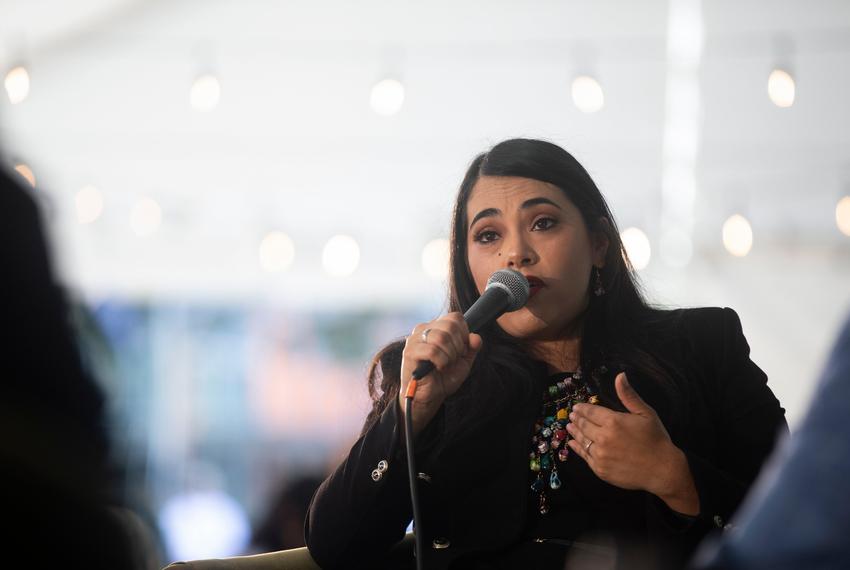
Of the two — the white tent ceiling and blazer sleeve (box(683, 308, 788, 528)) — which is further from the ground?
the white tent ceiling

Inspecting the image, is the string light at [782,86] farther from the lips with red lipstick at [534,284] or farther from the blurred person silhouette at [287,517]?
the lips with red lipstick at [534,284]

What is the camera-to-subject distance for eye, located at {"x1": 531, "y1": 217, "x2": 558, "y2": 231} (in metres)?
1.74

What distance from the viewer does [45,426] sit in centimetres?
91

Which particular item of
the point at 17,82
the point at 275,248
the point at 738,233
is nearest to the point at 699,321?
the point at 17,82

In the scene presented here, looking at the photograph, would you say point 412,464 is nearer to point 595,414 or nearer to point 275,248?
point 595,414

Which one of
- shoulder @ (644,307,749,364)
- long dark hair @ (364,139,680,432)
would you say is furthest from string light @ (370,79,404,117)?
shoulder @ (644,307,749,364)

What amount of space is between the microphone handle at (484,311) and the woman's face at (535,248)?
0.15m

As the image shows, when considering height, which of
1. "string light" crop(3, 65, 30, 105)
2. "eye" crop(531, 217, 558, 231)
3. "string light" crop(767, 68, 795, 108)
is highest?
"string light" crop(3, 65, 30, 105)

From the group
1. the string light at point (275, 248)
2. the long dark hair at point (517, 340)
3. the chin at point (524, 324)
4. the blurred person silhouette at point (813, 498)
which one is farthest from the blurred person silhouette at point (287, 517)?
the blurred person silhouette at point (813, 498)

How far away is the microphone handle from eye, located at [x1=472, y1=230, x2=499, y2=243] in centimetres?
25

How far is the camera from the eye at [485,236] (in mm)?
1774

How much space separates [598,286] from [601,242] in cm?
9

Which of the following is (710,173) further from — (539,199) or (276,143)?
(539,199)

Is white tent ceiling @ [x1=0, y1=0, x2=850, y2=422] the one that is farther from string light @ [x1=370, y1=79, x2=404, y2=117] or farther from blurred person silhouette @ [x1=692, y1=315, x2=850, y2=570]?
blurred person silhouette @ [x1=692, y1=315, x2=850, y2=570]
